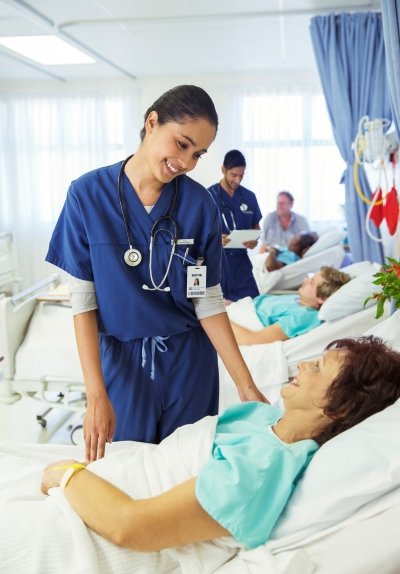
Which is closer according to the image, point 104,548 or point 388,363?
point 104,548

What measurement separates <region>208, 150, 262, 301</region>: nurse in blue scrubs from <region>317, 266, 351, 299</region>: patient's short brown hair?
2.68ft

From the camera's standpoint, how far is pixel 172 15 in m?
3.78

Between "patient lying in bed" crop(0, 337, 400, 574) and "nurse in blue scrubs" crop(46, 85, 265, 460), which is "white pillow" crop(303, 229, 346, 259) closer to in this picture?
"nurse in blue scrubs" crop(46, 85, 265, 460)

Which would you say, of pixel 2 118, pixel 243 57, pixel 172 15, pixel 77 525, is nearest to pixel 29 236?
pixel 2 118

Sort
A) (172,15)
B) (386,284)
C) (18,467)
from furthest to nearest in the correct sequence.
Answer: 1. (172,15)
2. (386,284)
3. (18,467)

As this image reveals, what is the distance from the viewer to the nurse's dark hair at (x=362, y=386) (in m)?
1.20

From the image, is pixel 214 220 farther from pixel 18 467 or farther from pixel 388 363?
pixel 18 467

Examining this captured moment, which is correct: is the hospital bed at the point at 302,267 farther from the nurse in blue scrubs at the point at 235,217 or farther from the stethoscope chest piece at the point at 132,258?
the stethoscope chest piece at the point at 132,258

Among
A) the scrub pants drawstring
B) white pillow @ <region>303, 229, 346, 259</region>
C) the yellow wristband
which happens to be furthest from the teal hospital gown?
white pillow @ <region>303, 229, 346, 259</region>

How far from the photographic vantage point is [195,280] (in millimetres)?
1519

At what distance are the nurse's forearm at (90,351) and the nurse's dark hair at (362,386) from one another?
1.83 ft

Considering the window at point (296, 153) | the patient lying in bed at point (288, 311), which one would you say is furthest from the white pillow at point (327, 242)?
the window at point (296, 153)

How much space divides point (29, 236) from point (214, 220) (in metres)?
5.57

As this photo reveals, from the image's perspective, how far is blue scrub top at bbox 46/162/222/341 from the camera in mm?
1482
